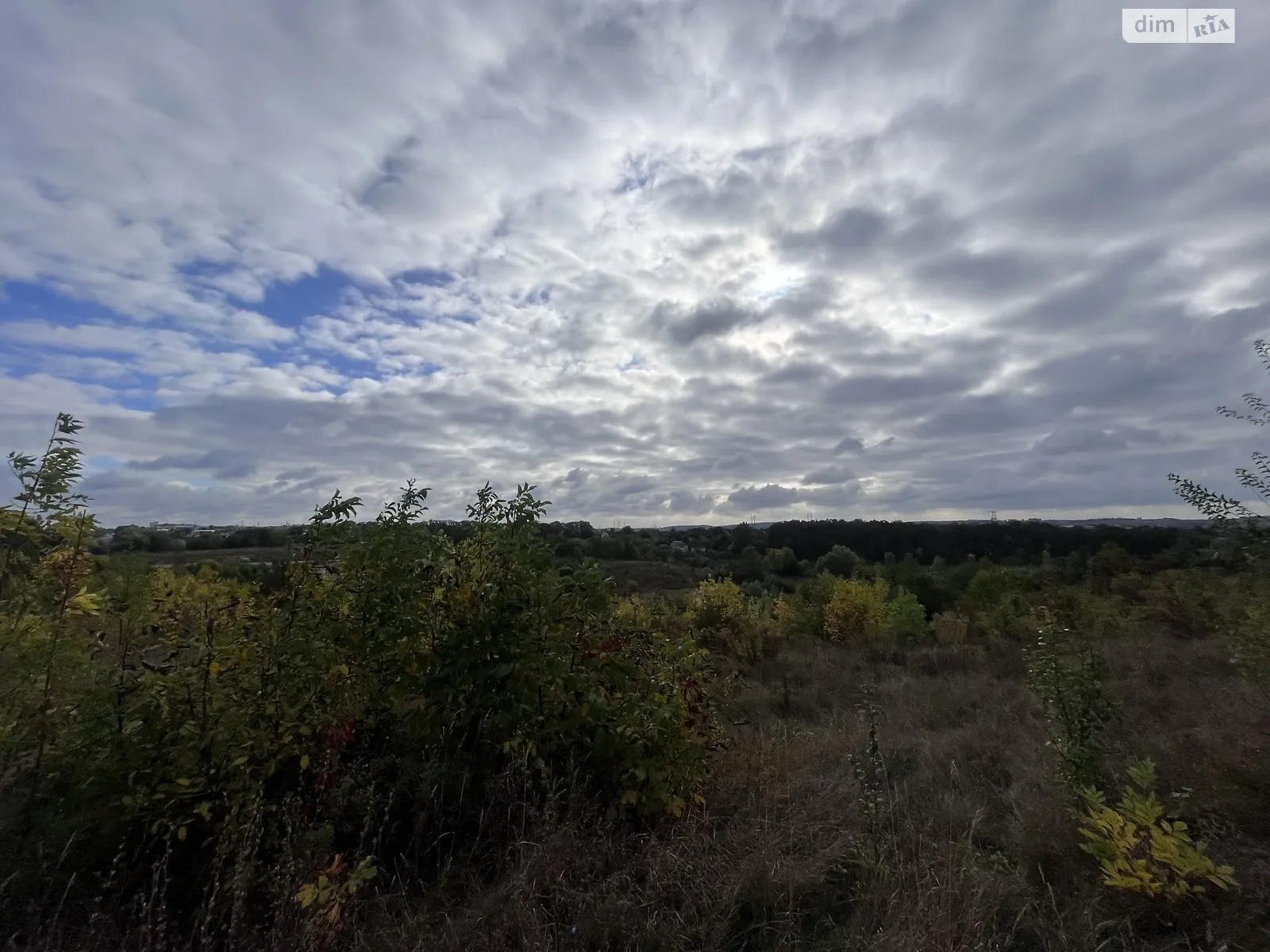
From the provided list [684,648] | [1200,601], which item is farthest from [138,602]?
[1200,601]

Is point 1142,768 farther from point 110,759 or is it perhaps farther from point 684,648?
point 110,759

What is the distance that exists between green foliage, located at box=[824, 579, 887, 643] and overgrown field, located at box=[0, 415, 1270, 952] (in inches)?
503

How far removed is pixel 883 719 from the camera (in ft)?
27.5

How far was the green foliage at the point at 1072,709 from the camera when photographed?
4.52 meters

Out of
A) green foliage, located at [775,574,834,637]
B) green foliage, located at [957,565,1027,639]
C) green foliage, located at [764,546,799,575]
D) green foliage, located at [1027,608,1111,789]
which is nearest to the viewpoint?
green foliage, located at [1027,608,1111,789]

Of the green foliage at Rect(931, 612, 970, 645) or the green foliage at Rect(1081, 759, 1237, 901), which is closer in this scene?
the green foliage at Rect(1081, 759, 1237, 901)

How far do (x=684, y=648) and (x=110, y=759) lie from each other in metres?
3.23

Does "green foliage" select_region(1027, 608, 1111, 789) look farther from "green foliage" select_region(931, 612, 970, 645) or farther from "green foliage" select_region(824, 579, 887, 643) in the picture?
"green foliage" select_region(824, 579, 887, 643)

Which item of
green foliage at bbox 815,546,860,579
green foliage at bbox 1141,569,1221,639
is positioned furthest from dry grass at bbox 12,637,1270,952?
green foliage at bbox 815,546,860,579

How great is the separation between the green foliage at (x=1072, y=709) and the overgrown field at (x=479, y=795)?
29 mm

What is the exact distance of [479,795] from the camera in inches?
153

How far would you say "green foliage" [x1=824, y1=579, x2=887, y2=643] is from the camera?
17.9 metres

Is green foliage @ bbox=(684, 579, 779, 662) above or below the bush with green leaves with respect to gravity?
below

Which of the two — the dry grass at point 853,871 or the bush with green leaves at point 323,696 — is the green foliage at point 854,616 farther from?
the bush with green leaves at point 323,696
